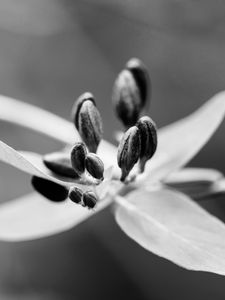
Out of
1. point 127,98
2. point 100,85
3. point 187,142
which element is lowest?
point 100,85

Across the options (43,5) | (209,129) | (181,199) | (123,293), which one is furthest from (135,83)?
(43,5)

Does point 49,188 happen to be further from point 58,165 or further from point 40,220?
point 40,220

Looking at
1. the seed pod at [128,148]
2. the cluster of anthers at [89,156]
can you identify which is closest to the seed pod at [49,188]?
the cluster of anthers at [89,156]

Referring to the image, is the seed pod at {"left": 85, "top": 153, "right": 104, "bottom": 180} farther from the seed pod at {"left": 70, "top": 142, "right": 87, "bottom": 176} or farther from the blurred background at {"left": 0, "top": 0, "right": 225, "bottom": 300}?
the blurred background at {"left": 0, "top": 0, "right": 225, "bottom": 300}


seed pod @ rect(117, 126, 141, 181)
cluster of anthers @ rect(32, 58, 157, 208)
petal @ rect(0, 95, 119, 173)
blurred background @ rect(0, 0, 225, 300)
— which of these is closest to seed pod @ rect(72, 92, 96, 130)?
cluster of anthers @ rect(32, 58, 157, 208)

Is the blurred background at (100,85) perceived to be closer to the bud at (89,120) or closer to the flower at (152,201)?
the flower at (152,201)

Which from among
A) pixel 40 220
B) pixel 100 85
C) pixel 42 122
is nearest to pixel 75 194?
pixel 40 220
